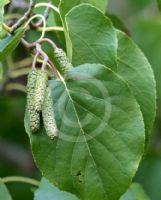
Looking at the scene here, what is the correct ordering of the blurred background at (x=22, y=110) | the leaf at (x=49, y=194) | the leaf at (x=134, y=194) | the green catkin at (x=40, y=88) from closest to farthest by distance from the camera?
the green catkin at (x=40, y=88) → the leaf at (x=49, y=194) → the leaf at (x=134, y=194) → the blurred background at (x=22, y=110)

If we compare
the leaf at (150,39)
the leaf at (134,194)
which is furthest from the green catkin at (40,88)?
the leaf at (150,39)

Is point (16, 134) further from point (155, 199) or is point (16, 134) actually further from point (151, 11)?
point (151, 11)

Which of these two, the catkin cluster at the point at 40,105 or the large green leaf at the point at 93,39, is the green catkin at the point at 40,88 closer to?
the catkin cluster at the point at 40,105

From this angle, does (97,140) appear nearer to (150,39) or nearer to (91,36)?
(91,36)

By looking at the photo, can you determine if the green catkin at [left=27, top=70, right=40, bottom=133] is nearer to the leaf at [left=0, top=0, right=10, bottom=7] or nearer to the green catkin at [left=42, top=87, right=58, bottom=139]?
the green catkin at [left=42, top=87, right=58, bottom=139]

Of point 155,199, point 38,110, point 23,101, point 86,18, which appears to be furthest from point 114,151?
point 23,101

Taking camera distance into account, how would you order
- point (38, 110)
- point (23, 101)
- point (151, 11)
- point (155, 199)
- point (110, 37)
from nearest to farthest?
point (38, 110) < point (110, 37) < point (155, 199) < point (23, 101) < point (151, 11)
